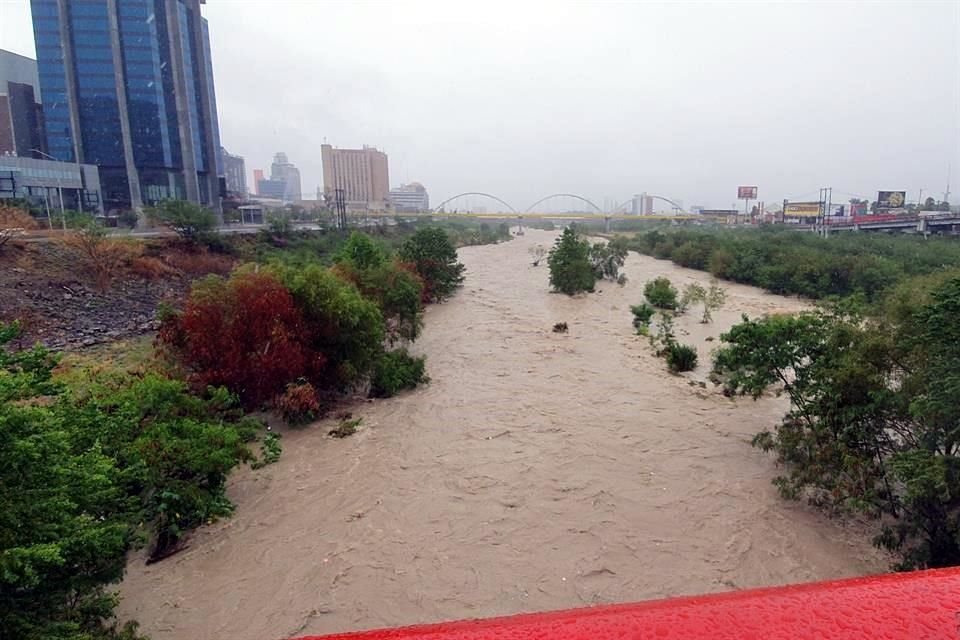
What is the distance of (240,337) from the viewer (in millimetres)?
9570

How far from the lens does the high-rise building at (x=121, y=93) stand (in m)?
41.8

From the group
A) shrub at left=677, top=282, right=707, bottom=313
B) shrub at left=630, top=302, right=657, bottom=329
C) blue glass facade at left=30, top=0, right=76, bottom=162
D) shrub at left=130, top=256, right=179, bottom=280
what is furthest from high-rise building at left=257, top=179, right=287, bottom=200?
shrub at left=630, top=302, right=657, bottom=329

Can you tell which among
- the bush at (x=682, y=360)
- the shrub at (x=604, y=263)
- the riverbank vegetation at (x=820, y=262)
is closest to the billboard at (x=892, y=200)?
the riverbank vegetation at (x=820, y=262)

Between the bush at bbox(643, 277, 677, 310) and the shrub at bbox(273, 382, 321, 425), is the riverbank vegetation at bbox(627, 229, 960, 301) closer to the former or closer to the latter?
the bush at bbox(643, 277, 677, 310)

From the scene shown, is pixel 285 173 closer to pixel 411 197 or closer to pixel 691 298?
pixel 411 197

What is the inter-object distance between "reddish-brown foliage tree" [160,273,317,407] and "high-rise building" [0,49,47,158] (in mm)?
44959

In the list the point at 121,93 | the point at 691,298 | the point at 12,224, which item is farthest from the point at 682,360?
the point at 121,93

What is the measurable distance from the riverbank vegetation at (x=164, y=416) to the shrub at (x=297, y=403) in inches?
1.0

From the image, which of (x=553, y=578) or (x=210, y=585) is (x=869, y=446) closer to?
(x=553, y=578)

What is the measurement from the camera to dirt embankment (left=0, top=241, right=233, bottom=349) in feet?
50.6

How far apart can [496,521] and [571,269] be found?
1888 centimetres

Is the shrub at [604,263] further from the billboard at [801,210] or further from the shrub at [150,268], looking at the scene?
the billboard at [801,210]

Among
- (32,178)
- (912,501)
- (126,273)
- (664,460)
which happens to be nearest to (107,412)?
(664,460)

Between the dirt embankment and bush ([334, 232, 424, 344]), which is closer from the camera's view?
bush ([334, 232, 424, 344])
